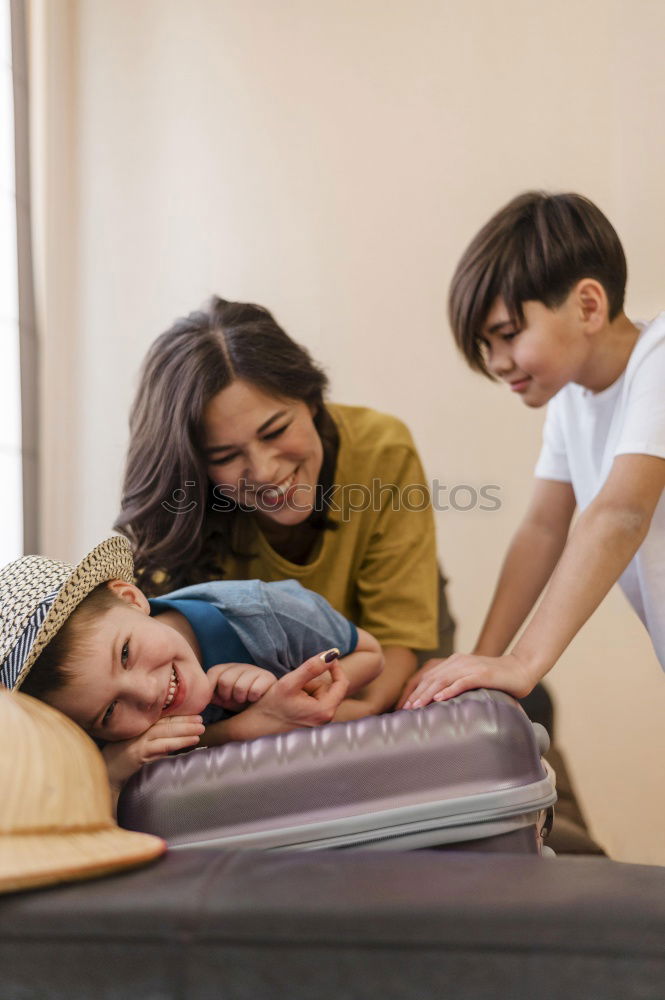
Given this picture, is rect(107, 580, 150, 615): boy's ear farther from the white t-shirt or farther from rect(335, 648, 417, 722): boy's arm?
the white t-shirt

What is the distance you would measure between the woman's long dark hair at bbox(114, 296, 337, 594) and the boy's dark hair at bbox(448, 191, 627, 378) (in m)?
0.28

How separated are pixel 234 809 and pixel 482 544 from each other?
1.41m

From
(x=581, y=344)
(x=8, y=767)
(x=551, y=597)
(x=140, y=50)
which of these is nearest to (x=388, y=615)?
(x=551, y=597)

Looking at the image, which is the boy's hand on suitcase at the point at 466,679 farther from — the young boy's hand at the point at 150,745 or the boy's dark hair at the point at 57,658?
the boy's dark hair at the point at 57,658

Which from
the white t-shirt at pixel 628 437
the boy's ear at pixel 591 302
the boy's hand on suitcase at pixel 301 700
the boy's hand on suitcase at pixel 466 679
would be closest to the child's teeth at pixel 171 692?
the boy's hand on suitcase at pixel 301 700

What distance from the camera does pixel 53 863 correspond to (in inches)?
22.3

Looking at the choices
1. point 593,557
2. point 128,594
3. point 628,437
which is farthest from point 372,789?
point 628,437

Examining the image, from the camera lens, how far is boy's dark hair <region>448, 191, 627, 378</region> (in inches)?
54.7

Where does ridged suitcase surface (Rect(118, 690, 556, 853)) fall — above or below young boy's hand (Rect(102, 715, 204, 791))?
above

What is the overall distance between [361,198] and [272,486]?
1032 millimetres

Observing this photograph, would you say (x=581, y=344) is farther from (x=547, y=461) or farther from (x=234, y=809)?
(x=234, y=809)

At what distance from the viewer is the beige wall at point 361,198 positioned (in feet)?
6.54

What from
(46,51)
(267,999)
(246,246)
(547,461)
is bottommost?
(267,999)

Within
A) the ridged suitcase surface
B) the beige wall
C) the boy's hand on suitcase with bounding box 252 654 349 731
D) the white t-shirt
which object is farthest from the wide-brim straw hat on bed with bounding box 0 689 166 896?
the beige wall
